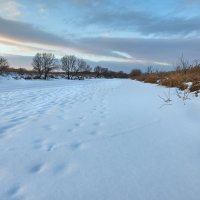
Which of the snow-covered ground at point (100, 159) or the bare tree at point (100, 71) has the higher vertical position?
the snow-covered ground at point (100, 159)

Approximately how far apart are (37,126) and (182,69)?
39.5 ft

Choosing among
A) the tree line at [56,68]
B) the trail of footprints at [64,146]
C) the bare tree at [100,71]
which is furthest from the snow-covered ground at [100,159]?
the bare tree at [100,71]

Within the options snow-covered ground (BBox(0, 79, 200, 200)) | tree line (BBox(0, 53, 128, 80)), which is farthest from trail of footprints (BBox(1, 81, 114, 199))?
tree line (BBox(0, 53, 128, 80))

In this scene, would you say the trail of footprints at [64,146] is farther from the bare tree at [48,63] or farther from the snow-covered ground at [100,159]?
the bare tree at [48,63]

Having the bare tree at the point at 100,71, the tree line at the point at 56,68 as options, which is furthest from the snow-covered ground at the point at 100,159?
the bare tree at the point at 100,71

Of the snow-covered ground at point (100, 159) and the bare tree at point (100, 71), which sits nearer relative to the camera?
the snow-covered ground at point (100, 159)

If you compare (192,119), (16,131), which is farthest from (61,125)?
(192,119)

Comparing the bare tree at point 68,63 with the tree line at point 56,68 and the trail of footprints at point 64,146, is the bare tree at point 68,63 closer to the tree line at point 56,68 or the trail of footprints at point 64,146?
the tree line at point 56,68

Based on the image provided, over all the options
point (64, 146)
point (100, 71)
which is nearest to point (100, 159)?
point (64, 146)

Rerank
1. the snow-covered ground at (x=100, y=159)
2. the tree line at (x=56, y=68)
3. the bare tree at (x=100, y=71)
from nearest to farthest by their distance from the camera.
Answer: the snow-covered ground at (x=100, y=159), the tree line at (x=56, y=68), the bare tree at (x=100, y=71)

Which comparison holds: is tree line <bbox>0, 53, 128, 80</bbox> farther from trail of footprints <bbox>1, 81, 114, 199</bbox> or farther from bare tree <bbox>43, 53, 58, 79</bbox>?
trail of footprints <bbox>1, 81, 114, 199</bbox>

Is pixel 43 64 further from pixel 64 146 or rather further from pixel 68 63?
pixel 64 146

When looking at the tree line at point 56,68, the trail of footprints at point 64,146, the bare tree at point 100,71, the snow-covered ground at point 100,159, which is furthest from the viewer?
the bare tree at point 100,71

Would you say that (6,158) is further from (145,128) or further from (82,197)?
(145,128)
